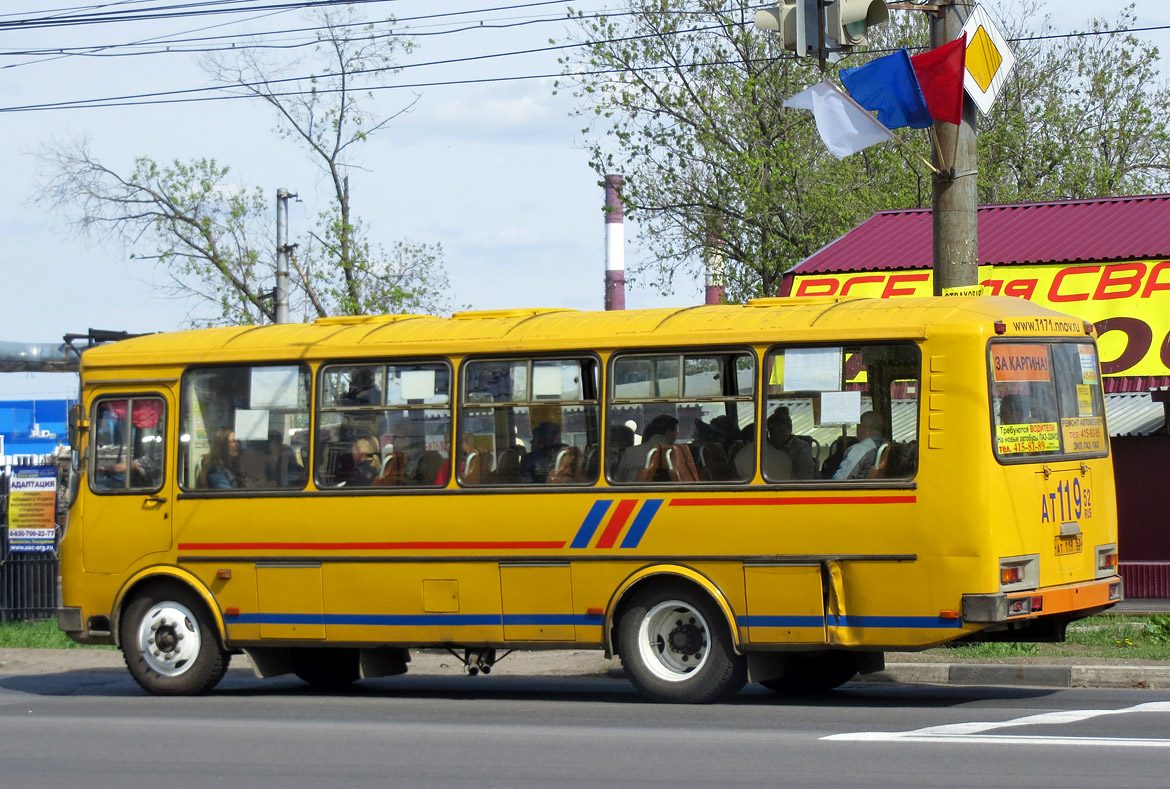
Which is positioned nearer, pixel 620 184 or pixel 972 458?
pixel 972 458

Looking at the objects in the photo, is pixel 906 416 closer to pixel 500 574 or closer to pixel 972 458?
pixel 972 458

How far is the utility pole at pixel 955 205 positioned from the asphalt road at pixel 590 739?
309 centimetres

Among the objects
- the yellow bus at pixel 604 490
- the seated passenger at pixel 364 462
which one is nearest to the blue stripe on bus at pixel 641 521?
the yellow bus at pixel 604 490

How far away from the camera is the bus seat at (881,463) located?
10.6 m

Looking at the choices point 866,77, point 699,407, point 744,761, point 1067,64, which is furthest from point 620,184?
point 744,761

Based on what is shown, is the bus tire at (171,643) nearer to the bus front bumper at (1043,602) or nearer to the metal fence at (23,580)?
the bus front bumper at (1043,602)

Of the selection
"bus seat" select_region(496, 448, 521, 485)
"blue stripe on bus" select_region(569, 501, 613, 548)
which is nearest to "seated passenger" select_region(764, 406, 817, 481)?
"blue stripe on bus" select_region(569, 501, 613, 548)

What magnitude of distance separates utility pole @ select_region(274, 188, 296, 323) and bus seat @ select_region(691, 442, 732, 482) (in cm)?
2050

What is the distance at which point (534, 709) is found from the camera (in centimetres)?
1134

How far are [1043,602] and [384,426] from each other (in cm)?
477

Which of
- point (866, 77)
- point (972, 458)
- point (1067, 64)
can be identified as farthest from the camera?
point (1067, 64)

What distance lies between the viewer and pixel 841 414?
10.8 metres

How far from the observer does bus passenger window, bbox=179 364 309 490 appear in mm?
12445

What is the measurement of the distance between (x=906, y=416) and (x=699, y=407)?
4.66 ft
